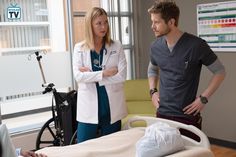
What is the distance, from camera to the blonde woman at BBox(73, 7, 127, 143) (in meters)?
2.48

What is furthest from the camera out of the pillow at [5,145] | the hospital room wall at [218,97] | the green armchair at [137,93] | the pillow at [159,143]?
the green armchair at [137,93]

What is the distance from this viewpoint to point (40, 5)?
3.78 metres

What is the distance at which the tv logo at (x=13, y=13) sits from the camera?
11.5 feet

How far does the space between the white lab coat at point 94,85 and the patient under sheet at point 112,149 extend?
1.02 feet

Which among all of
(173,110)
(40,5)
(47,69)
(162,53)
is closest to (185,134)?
(173,110)

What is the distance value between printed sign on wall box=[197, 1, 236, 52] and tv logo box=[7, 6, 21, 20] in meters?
2.08

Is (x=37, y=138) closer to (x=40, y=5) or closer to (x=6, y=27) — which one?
(x=6, y=27)

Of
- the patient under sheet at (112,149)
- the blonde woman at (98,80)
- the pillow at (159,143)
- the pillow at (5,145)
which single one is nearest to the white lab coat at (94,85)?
the blonde woman at (98,80)

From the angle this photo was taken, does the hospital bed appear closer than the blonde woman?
Yes

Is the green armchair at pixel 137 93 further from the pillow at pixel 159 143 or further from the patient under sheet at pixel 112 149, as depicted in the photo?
the pillow at pixel 159 143

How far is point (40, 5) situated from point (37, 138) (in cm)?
153

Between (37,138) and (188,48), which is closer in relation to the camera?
(188,48)

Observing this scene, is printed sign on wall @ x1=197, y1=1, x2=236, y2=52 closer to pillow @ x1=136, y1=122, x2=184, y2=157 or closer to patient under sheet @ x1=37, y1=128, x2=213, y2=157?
patient under sheet @ x1=37, y1=128, x2=213, y2=157

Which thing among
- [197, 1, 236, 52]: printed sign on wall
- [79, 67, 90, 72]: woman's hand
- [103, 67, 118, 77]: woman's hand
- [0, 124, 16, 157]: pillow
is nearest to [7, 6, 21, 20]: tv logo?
[79, 67, 90, 72]: woman's hand
